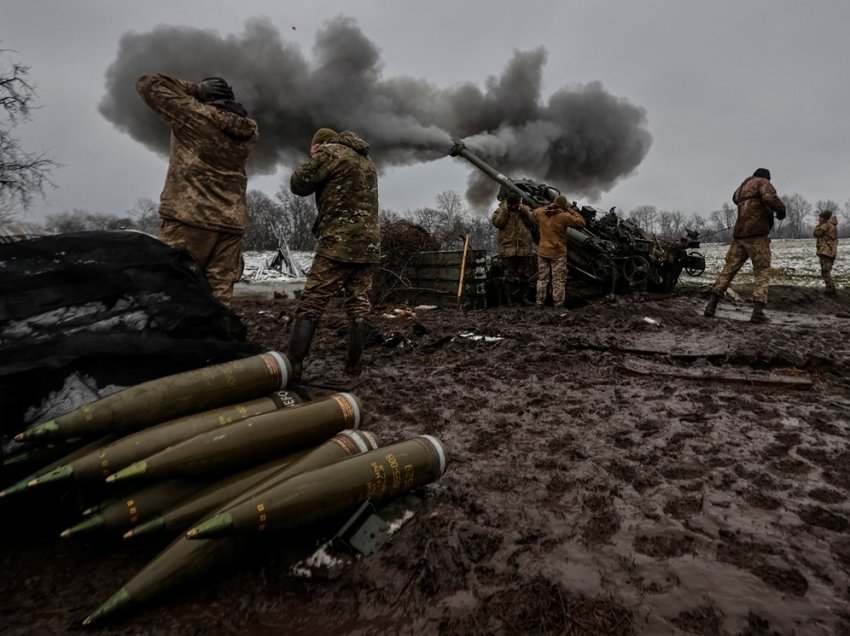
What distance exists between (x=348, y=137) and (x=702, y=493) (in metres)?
3.34

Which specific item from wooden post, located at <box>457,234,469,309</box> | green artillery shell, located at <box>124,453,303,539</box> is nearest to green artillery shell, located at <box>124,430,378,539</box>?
green artillery shell, located at <box>124,453,303,539</box>

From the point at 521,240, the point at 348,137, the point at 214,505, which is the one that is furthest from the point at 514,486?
the point at 521,240

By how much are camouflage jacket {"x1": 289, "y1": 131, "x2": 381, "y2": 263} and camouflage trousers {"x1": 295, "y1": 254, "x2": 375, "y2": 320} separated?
0.08 metres

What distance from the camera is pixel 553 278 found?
7953 mm

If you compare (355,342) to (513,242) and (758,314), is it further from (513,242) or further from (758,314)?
(758,314)

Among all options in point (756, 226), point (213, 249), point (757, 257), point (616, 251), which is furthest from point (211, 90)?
point (616, 251)

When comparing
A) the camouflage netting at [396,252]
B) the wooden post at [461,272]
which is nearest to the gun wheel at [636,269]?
the wooden post at [461,272]

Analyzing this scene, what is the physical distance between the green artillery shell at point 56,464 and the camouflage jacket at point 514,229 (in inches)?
291

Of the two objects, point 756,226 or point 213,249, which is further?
point 756,226

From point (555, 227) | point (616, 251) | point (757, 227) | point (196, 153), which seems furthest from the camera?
point (616, 251)

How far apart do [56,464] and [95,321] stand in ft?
2.49

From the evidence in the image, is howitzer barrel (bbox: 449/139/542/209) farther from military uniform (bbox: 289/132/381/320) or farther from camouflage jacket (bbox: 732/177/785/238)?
military uniform (bbox: 289/132/381/320)

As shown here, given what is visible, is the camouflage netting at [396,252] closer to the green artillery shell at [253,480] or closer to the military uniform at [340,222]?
the military uniform at [340,222]

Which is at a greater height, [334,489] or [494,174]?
[494,174]
